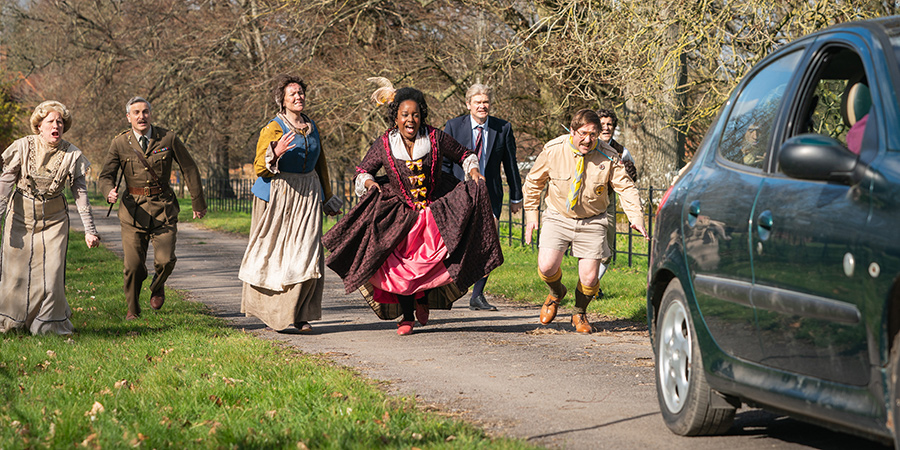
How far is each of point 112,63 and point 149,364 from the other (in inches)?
944

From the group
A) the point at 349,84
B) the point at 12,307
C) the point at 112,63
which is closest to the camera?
the point at 12,307

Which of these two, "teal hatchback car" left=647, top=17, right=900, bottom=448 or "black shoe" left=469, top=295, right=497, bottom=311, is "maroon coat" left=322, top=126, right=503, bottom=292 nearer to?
"black shoe" left=469, top=295, right=497, bottom=311

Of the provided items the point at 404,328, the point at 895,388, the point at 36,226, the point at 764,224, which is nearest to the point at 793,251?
the point at 764,224

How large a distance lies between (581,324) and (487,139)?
2.41 metres

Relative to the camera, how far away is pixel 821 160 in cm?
332

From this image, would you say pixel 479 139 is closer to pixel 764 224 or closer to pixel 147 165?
pixel 147 165

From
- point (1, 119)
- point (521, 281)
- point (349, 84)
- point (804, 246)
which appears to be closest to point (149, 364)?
point (804, 246)

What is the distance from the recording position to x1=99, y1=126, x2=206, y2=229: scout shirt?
30.2 feet

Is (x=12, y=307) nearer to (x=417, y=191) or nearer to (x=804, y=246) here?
(x=417, y=191)

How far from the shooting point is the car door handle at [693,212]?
178 inches

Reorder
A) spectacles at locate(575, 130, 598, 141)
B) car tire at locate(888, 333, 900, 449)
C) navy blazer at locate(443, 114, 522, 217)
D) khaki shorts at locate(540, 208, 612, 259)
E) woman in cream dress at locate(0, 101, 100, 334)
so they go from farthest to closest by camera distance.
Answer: navy blazer at locate(443, 114, 522, 217) < khaki shorts at locate(540, 208, 612, 259) < spectacles at locate(575, 130, 598, 141) < woman in cream dress at locate(0, 101, 100, 334) < car tire at locate(888, 333, 900, 449)

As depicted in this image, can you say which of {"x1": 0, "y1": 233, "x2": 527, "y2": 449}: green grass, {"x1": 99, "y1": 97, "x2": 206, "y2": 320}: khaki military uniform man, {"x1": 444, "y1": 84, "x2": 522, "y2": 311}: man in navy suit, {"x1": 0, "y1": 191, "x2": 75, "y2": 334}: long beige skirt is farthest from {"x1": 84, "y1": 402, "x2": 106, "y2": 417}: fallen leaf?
{"x1": 444, "y1": 84, "x2": 522, "y2": 311}: man in navy suit

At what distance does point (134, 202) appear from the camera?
9.28 metres

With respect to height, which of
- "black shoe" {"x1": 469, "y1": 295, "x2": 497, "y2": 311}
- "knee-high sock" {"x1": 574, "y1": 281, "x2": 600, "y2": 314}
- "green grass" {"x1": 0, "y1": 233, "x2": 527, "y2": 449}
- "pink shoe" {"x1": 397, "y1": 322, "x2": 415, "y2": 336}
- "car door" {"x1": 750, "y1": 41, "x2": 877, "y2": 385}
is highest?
"car door" {"x1": 750, "y1": 41, "x2": 877, "y2": 385}
